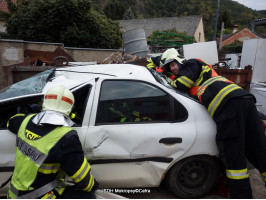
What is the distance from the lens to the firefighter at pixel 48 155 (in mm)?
1536

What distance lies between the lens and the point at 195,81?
284 cm

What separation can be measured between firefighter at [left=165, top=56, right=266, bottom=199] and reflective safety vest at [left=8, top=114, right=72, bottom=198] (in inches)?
61.5

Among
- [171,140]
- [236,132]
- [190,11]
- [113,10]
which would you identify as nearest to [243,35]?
[190,11]

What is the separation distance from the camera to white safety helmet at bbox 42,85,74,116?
5.55 feet

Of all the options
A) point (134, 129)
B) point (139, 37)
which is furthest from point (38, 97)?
point (139, 37)

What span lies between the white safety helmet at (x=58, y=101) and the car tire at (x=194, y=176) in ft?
4.54

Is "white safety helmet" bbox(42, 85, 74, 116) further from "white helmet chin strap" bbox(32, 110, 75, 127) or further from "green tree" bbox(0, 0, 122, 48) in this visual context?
"green tree" bbox(0, 0, 122, 48)

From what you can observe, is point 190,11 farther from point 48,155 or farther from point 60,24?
point 48,155

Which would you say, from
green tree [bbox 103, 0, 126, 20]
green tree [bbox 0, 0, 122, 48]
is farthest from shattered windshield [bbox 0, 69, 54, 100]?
green tree [bbox 103, 0, 126, 20]

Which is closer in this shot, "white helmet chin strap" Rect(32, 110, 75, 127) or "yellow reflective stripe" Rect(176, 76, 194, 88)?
"white helmet chin strap" Rect(32, 110, 75, 127)

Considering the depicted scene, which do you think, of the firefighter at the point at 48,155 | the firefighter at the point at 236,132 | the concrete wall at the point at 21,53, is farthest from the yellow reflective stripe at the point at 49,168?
the concrete wall at the point at 21,53

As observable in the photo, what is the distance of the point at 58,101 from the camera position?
5.57 feet

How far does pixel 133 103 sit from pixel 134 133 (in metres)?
0.33

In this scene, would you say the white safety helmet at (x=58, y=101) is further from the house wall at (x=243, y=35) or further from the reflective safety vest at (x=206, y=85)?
the house wall at (x=243, y=35)
